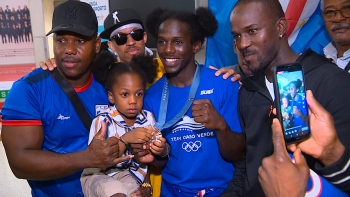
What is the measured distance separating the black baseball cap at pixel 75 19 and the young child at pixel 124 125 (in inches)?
11.6

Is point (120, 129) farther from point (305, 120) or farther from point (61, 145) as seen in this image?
point (305, 120)

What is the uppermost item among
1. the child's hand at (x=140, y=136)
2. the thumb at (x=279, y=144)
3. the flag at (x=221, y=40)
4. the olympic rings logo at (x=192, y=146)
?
the flag at (x=221, y=40)

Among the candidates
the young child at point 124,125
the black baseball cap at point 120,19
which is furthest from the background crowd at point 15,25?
the young child at point 124,125

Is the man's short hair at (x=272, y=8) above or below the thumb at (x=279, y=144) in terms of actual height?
above

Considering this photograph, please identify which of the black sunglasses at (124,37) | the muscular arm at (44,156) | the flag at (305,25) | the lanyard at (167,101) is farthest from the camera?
the flag at (305,25)

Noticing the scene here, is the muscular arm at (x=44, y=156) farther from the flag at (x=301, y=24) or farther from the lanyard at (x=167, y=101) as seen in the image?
the flag at (x=301, y=24)

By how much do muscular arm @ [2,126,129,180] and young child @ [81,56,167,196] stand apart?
0.14m

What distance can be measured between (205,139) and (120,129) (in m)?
0.57

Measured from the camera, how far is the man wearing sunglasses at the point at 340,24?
8.04 feet

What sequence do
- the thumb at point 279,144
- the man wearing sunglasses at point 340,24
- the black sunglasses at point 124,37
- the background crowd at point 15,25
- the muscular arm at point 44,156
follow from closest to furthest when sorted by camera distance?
the thumb at point 279,144, the muscular arm at point 44,156, the man wearing sunglasses at point 340,24, the black sunglasses at point 124,37, the background crowd at point 15,25

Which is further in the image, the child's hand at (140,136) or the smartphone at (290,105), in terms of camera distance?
the child's hand at (140,136)

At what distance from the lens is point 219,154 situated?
2.08m

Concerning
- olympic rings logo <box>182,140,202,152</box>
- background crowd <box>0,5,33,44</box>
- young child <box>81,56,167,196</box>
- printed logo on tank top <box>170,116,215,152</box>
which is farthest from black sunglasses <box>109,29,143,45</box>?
background crowd <box>0,5,33,44</box>

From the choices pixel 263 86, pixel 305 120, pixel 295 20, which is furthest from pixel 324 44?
pixel 305 120
